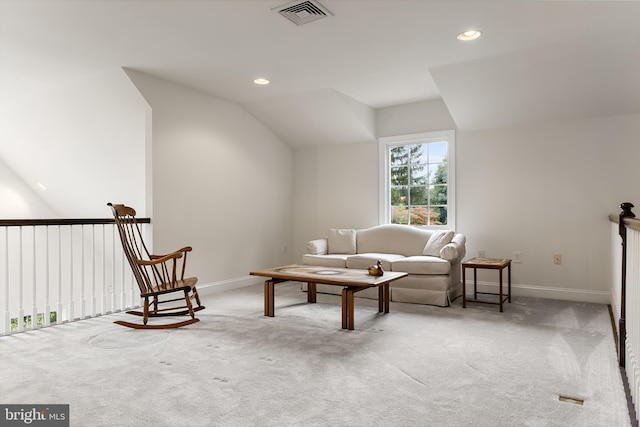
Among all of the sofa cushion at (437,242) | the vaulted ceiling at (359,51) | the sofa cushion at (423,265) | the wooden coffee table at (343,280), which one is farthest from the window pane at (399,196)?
the wooden coffee table at (343,280)

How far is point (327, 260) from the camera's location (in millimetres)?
5270

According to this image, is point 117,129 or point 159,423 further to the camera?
point 117,129

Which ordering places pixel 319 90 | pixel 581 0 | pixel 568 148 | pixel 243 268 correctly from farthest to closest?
1. pixel 243 268
2. pixel 319 90
3. pixel 568 148
4. pixel 581 0

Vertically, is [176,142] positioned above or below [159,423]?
above

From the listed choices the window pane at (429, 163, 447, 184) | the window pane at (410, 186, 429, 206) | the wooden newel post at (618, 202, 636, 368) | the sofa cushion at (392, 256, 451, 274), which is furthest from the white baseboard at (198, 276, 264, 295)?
the wooden newel post at (618, 202, 636, 368)

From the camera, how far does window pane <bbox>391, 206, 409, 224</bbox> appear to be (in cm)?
596

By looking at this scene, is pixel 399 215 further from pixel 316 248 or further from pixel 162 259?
pixel 162 259

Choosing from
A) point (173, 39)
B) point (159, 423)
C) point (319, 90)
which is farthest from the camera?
point (319, 90)

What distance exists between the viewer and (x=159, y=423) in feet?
6.51

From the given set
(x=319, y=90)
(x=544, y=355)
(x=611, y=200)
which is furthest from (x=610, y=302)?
(x=319, y=90)

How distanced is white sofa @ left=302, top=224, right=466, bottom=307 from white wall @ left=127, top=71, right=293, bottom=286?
38.5 inches

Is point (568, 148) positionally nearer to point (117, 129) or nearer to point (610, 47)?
point (610, 47)

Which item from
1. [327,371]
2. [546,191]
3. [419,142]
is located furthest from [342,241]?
[327,371]

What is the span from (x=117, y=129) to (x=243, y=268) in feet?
7.79
